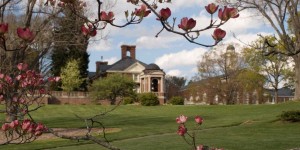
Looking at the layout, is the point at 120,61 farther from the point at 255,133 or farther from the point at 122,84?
the point at 255,133

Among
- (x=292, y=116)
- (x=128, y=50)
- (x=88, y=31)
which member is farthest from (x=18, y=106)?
(x=128, y=50)

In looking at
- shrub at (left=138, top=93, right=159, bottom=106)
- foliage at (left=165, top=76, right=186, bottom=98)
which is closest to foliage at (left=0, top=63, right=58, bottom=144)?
shrub at (left=138, top=93, right=159, bottom=106)

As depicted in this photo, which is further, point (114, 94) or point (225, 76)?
point (225, 76)

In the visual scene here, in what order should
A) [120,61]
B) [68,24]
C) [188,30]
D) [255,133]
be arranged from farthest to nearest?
[120,61], [68,24], [255,133], [188,30]

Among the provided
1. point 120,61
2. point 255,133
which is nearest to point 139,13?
point 255,133

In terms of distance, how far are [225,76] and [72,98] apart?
65.6ft

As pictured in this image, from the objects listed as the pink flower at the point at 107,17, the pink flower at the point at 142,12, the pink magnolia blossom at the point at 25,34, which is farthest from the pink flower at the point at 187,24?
the pink magnolia blossom at the point at 25,34

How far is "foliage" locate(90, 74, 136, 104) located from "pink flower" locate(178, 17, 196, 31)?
4699 centimetres

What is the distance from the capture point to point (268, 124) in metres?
19.0

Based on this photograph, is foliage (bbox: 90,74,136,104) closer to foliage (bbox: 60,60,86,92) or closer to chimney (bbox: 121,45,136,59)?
foliage (bbox: 60,60,86,92)

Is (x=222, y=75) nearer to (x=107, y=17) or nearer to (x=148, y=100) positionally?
(x=148, y=100)

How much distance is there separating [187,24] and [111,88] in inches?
1885

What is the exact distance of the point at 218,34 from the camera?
2.73 meters

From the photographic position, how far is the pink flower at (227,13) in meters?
2.63
